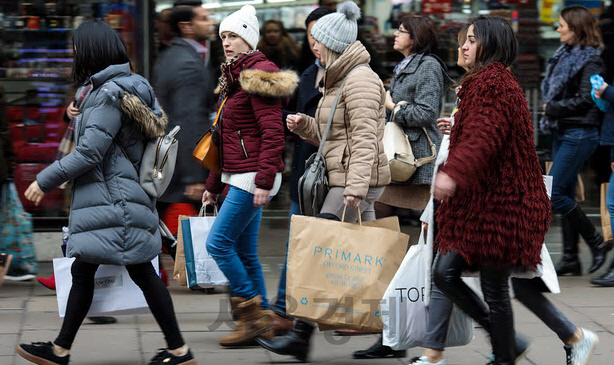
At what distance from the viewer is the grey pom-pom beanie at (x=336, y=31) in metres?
5.05

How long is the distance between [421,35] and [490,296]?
244 centimetres

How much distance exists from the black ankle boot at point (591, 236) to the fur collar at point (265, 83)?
9.64 feet

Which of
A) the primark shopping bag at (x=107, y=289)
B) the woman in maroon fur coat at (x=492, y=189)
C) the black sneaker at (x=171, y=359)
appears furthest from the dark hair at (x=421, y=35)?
the black sneaker at (x=171, y=359)

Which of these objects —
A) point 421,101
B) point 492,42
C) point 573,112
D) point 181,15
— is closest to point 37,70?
point 181,15

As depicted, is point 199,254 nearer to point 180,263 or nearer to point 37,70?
point 180,263

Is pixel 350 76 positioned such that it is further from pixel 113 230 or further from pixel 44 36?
pixel 44 36

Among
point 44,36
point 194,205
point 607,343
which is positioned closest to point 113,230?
point 194,205

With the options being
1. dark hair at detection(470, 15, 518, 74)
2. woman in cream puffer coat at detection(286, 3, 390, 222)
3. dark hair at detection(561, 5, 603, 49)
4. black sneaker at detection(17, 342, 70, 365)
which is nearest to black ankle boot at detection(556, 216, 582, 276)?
dark hair at detection(561, 5, 603, 49)

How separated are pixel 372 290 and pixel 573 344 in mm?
997

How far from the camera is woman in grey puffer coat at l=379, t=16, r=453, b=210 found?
618 centimetres

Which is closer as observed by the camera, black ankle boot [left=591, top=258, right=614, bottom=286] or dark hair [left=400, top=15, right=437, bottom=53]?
dark hair [left=400, top=15, right=437, bottom=53]

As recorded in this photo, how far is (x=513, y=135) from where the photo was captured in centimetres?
434

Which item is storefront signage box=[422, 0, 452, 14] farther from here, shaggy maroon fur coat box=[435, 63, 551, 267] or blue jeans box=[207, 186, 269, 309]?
shaggy maroon fur coat box=[435, 63, 551, 267]

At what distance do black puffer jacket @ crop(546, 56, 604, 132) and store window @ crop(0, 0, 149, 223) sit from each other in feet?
11.7
